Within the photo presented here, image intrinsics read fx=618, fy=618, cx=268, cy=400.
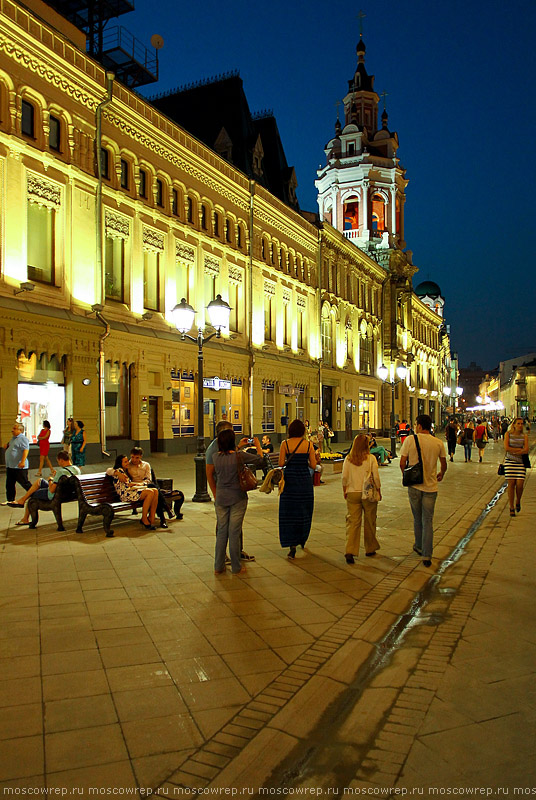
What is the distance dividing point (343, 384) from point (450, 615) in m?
39.9

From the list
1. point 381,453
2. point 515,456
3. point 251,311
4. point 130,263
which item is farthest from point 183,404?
point 515,456

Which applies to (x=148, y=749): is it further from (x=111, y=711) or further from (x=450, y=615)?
(x=450, y=615)

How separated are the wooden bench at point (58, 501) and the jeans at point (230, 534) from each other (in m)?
3.64

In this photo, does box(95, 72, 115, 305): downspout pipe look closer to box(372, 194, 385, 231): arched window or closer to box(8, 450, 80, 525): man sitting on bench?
box(8, 450, 80, 525): man sitting on bench

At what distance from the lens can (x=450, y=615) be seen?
20.4 ft

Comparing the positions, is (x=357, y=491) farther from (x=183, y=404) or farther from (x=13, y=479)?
(x=183, y=404)

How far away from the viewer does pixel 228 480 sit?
752cm

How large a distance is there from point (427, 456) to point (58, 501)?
19.4ft

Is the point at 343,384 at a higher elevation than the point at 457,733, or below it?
higher

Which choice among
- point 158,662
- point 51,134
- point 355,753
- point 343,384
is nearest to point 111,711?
point 158,662

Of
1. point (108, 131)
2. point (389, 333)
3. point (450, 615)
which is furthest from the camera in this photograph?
point (389, 333)

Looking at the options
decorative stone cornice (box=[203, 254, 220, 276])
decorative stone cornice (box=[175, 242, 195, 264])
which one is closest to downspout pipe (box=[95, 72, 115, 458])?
decorative stone cornice (box=[175, 242, 195, 264])

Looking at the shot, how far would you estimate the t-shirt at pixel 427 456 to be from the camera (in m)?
8.08

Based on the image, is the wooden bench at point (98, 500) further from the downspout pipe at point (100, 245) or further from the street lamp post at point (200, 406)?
the downspout pipe at point (100, 245)
